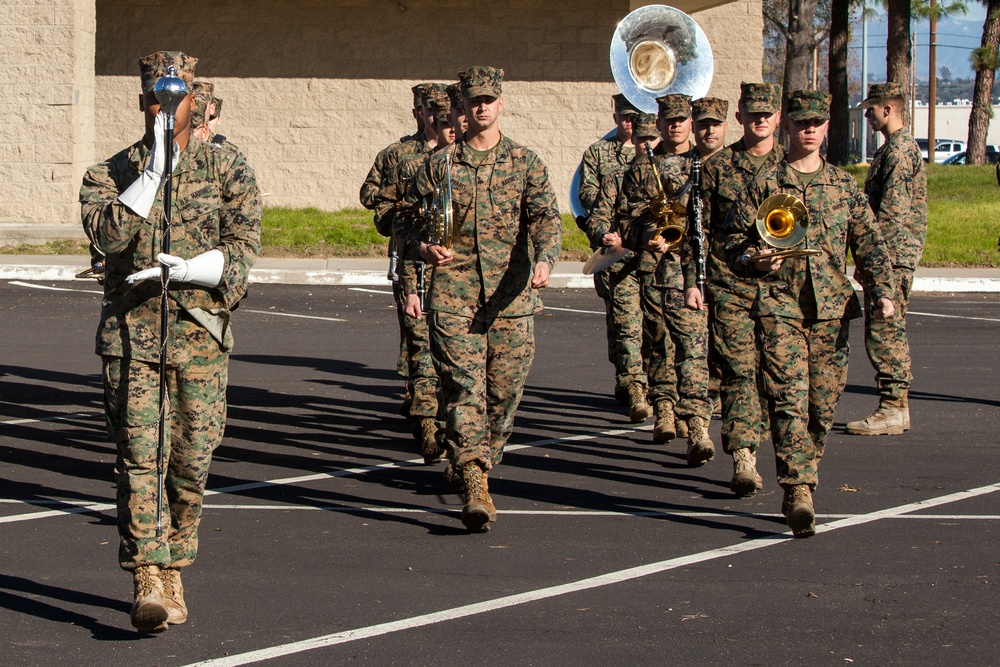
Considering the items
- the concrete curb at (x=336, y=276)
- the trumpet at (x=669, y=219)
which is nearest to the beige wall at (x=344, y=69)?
the concrete curb at (x=336, y=276)

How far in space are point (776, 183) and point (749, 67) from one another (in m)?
20.3

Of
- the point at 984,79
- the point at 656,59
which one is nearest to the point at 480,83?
the point at 656,59

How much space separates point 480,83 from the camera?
7512mm

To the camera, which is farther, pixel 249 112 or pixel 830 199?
pixel 249 112

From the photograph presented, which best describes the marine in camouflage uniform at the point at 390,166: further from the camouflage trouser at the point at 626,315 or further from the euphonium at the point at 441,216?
the euphonium at the point at 441,216

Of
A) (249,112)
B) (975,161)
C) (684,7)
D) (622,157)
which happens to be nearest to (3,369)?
(622,157)

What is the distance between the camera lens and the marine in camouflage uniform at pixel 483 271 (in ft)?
25.0

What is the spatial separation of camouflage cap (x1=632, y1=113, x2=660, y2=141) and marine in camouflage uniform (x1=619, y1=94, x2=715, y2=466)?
25 centimetres

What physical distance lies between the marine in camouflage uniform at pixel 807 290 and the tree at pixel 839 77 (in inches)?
1217

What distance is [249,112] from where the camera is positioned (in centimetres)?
2634

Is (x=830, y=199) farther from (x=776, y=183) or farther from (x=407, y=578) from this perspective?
(x=407, y=578)

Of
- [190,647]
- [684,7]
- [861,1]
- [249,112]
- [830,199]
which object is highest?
[861,1]

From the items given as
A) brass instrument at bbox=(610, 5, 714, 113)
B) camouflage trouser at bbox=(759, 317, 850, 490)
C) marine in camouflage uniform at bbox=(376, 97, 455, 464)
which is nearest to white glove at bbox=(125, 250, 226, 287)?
camouflage trouser at bbox=(759, 317, 850, 490)

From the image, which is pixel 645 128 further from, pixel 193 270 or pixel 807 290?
pixel 193 270
